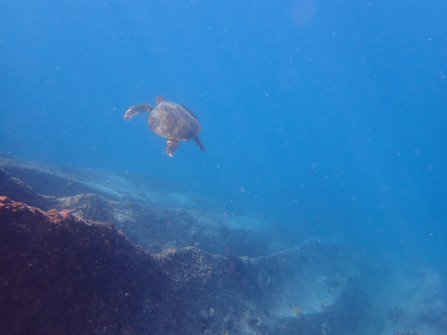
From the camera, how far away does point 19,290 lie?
2953 millimetres

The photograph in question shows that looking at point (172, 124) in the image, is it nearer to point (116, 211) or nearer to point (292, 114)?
point (116, 211)

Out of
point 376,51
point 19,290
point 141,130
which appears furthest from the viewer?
point 376,51

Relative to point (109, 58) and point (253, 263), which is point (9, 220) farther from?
point (109, 58)

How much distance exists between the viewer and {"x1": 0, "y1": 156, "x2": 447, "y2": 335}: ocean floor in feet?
10.3

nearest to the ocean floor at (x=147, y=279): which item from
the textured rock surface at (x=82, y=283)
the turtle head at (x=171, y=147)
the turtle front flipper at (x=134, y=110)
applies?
the textured rock surface at (x=82, y=283)

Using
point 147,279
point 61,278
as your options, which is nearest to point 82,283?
point 61,278

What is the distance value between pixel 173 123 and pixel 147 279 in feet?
19.4

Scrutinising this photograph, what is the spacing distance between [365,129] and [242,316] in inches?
7780

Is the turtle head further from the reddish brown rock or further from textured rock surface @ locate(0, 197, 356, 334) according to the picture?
the reddish brown rock

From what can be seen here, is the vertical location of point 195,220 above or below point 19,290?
A: above

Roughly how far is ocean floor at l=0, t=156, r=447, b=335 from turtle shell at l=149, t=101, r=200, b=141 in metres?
2.82

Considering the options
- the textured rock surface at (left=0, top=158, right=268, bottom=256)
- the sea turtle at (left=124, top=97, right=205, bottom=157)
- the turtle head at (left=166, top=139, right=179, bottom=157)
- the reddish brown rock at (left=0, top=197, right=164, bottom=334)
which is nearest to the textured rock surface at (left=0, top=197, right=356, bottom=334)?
the reddish brown rock at (left=0, top=197, right=164, bottom=334)

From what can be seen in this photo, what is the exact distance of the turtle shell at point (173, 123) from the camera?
9.58 m

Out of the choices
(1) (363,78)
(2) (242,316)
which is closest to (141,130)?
(2) (242,316)
